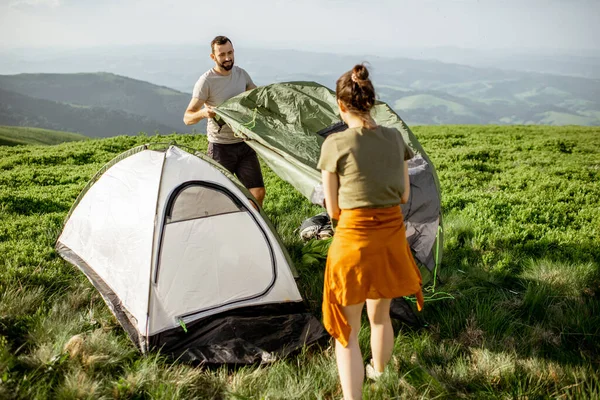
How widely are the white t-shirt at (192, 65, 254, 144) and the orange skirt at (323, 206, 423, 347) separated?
3.05 metres

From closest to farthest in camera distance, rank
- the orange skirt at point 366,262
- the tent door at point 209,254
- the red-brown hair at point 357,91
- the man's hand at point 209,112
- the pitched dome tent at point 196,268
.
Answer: the red-brown hair at point 357,91 < the orange skirt at point 366,262 < the pitched dome tent at point 196,268 < the tent door at point 209,254 < the man's hand at point 209,112

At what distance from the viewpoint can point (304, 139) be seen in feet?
14.9

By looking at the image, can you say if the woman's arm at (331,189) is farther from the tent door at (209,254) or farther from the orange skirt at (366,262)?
the tent door at (209,254)

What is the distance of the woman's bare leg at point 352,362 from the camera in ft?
10.1

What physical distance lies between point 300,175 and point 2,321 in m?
3.11

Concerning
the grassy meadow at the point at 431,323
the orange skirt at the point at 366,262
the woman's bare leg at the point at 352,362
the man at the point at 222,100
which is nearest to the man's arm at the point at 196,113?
the man at the point at 222,100

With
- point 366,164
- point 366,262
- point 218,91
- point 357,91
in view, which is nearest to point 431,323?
point 366,262

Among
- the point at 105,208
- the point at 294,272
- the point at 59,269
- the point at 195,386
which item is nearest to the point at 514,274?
the point at 294,272

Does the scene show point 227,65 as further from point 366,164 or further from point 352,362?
point 352,362

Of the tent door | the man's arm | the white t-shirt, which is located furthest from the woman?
the white t-shirt

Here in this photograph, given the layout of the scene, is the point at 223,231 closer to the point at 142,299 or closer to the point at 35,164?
the point at 142,299

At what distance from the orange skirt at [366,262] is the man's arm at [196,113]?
2.69 metres

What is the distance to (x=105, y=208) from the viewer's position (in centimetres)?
496

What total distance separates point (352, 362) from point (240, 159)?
11.2 ft
